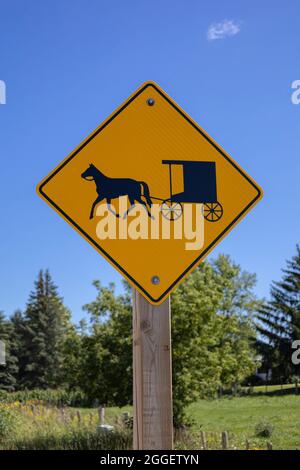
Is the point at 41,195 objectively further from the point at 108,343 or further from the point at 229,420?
the point at 229,420

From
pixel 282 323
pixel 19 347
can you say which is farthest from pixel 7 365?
pixel 282 323

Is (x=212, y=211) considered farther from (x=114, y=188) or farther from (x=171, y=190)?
(x=114, y=188)

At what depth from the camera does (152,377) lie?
292cm

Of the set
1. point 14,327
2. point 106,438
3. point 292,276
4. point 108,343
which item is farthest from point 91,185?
point 14,327

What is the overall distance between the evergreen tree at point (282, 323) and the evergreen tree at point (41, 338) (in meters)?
15.9

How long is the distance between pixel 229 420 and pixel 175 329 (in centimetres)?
1063

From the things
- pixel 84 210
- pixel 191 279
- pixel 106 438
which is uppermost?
pixel 191 279

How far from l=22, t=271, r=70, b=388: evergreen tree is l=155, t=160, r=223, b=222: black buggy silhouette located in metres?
41.8

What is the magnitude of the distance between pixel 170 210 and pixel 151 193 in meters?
0.14

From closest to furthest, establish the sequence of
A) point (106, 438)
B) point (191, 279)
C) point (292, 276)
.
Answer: point (106, 438), point (191, 279), point (292, 276)

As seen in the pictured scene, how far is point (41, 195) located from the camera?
3.03m

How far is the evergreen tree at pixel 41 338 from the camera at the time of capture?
4684cm

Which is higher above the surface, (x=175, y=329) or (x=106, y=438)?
(x=175, y=329)

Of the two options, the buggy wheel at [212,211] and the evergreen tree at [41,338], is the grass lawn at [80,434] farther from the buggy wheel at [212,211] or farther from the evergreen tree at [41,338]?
the evergreen tree at [41,338]
